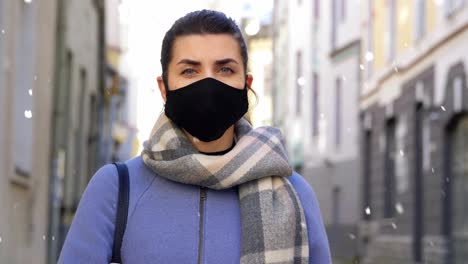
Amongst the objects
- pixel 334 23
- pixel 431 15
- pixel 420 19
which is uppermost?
pixel 334 23

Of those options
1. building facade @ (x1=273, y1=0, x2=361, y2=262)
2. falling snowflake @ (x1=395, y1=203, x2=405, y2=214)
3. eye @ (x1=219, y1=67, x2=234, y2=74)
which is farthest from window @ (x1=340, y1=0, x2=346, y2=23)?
eye @ (x1=219, y1=67, x2=234, y2=74)

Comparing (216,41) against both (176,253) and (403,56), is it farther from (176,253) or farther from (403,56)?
(403,56)

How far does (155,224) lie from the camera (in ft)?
6.89

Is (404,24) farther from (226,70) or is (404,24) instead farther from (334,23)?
(226,70)

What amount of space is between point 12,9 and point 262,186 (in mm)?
5672

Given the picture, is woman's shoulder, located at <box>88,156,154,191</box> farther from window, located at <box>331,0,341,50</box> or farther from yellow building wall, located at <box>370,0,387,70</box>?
window, located at <box>331,0,341,50</box>

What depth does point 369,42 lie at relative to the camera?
1966 cm

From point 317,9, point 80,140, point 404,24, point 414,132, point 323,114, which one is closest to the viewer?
point 80,140

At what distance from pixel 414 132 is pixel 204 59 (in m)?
13.6

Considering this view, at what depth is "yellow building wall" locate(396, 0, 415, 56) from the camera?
1573 cm

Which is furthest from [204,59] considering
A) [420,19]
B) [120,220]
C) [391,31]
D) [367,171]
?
[367,171]

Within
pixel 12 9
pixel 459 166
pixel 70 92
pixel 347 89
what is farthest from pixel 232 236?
pixel 347 89

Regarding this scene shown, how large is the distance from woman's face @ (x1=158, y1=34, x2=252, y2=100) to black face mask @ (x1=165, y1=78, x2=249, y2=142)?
16mm

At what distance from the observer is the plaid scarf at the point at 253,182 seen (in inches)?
83.2
